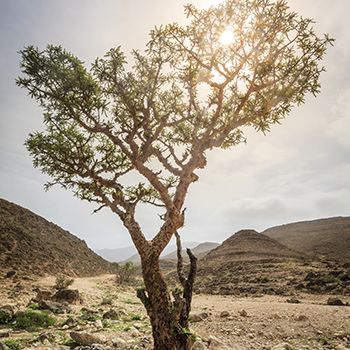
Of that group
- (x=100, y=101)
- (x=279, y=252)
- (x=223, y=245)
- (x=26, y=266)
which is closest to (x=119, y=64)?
(x=100, y=101)

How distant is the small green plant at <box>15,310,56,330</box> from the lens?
39.5 ft

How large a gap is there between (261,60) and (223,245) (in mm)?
60543

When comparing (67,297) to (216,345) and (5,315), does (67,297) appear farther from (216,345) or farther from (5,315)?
(216,345)

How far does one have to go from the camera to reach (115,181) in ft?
36.8

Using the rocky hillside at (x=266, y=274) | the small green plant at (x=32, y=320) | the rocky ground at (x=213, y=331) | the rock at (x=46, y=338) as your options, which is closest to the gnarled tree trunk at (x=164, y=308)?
the rocky ground at (x=213, y=331)

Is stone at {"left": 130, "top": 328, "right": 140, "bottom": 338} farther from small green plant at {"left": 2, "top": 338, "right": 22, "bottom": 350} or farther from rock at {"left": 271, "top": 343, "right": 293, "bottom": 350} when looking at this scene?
rock at {"left": 271, "top": 343, "right": 293, "bottom": 350}

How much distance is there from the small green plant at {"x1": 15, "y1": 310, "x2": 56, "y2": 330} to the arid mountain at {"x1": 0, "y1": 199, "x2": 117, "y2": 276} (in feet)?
67.3

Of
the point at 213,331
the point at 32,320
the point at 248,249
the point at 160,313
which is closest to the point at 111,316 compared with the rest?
the point at 32,320

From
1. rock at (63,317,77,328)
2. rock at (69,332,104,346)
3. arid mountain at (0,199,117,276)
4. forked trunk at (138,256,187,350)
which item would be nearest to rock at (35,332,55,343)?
rock at (69,332,104,346)

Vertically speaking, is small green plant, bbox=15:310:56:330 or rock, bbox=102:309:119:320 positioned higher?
small green plant, bbox=15:310:56:330

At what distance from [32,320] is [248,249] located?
50.8 metres

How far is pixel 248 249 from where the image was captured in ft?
191

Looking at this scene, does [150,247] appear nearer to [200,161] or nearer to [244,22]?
[200,161]

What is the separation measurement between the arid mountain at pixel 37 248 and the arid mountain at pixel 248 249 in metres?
22.6
